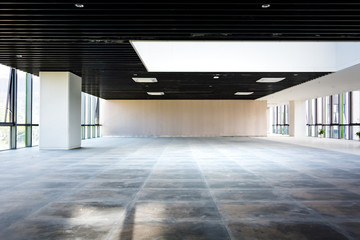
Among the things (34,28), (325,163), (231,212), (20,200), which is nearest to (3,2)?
(34,28)

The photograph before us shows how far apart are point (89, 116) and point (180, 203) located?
79.3ft

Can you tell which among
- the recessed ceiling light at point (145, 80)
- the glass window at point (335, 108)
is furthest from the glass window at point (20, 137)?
the glass window at point (335, 108)

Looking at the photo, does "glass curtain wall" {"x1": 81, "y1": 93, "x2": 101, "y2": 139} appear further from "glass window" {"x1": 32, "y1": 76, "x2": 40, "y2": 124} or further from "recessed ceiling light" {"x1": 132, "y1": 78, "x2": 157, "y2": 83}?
"recessed ceiling light" {"x1": 132, "y1": 78, "x2": 157, "y2": 83}

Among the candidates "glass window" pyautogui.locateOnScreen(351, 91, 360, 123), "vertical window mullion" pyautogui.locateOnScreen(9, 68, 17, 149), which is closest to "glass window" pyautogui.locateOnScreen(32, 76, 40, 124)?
"vertical window mullion" pyautogui.locateOnScreen(9, 68, 17, 149)

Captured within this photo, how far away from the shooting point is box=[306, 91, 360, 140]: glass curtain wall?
76.7ft

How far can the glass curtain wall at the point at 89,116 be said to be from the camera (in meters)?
25.6

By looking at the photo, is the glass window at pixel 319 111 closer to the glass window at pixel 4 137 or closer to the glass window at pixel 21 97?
the glass window at pixel 21 97

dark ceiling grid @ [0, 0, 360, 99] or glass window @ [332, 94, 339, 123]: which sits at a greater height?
dark ceiling grid @ [0, 0, 360, 99]

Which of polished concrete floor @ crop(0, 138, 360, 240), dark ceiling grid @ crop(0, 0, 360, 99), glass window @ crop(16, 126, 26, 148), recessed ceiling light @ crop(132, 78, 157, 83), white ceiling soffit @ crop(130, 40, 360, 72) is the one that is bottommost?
polished concrete floor @ crop(0, 138, 360, 240)

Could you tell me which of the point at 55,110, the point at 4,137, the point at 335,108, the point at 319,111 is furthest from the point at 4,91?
the point at 319,111

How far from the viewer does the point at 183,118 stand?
103 ft

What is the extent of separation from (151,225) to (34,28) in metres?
7.14

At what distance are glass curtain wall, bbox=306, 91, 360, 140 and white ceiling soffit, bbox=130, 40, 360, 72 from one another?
36.0ft

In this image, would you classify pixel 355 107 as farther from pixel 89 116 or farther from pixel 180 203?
pixel 180 203
